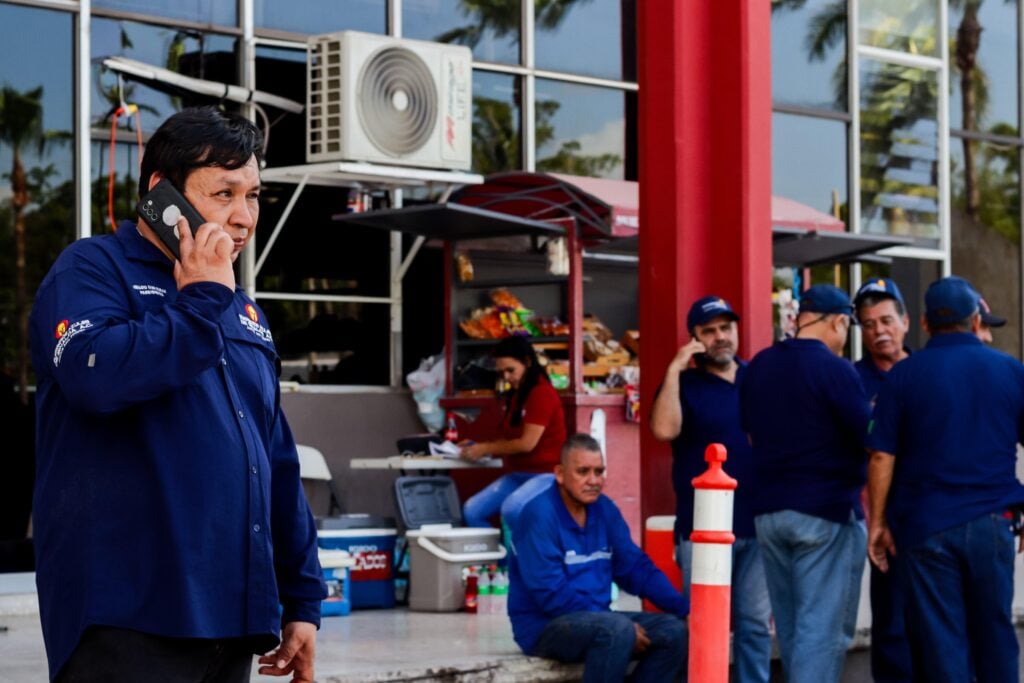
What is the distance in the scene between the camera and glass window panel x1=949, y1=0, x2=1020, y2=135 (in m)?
16.7

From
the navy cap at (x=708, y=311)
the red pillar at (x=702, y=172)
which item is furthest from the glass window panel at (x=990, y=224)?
the navy cap at (x=708, y=311)

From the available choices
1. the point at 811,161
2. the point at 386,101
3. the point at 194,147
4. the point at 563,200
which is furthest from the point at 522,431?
the point at 194,147

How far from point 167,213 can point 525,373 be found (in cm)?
784

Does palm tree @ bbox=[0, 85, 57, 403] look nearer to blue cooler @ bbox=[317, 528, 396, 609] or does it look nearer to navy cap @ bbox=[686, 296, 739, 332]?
blue cooler @ bbox=[317, 528, 396, 609]

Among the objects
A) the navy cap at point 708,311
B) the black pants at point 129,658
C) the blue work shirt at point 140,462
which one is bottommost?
the black pants at point 129,658

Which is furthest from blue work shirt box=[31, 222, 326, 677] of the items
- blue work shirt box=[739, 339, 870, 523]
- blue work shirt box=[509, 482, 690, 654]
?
blue work shirt box=[739, 339, 870, 523]

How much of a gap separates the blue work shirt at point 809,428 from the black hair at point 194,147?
472 cm

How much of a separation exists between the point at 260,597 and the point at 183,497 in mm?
257

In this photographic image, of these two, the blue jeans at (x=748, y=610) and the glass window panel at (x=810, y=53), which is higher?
the glass window panel at (x=810, y=53)

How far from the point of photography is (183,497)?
126 inches

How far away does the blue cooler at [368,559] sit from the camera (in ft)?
34.6

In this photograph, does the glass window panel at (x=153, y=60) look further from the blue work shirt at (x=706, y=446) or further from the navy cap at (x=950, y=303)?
the navy cap at (x=950, y=303)

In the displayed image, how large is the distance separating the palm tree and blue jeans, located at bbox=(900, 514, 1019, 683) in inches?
239

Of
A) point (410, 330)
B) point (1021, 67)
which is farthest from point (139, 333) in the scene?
point (1021, 67)
